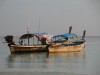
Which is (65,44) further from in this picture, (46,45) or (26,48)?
(26,48)

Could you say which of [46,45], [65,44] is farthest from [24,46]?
[65,44]

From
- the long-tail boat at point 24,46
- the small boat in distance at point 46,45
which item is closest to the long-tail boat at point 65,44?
the small boat in distance at point 46,45

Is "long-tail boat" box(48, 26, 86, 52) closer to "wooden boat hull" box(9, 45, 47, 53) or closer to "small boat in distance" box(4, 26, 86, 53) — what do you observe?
"small boat in distance" box(4, 26, 86, 53)

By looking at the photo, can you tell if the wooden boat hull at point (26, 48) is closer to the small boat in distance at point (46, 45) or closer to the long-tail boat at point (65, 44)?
the small boat in distance at point (46, 45)

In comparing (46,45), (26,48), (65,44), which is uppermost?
(65,44)

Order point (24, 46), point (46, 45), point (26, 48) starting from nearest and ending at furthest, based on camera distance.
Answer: point (24, 46), point (26, 48), point (46, 45)

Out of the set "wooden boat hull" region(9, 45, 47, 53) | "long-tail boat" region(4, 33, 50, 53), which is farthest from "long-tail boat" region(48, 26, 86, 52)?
"wooden boat hull" region(9, 45, 47, 53)

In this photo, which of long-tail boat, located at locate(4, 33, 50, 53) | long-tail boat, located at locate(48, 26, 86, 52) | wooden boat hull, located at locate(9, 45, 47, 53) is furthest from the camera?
long-tail boat, located at locate(48, 26, 86, 52)

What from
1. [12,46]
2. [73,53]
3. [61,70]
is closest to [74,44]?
[73,53]

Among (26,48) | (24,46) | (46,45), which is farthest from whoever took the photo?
(46,45)

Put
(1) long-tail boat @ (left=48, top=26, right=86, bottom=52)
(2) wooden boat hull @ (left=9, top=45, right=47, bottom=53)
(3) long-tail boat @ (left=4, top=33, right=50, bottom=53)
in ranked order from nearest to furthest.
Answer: (3) long-tail boat @ (left=4, top=33, right=50, bottom=53) < (2) wooden boat hull @ (left=9, top=45, right=47, bottom=53) < (1) long-tail boat @ (left=48, top=26, right=86, bottom=52)

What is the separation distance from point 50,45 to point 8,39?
492 centimetres

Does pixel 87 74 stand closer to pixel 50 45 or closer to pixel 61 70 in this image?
pixel 61 70

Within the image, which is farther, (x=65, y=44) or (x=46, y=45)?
(x=46, y=45)
